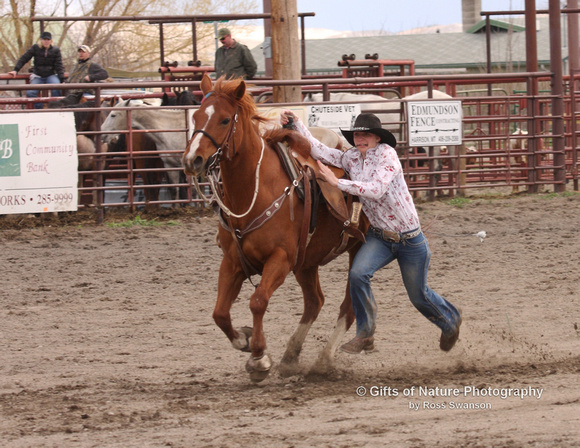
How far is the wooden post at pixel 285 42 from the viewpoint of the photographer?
399 inches

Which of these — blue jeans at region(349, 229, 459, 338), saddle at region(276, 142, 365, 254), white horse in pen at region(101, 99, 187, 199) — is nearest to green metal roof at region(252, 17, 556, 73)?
white horse in pen at region(101, 99, 187, 199)

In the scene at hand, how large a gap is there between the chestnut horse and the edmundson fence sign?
770 cm

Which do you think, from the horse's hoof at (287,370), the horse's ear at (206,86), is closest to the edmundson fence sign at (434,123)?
the horse's hoof at (287,370)

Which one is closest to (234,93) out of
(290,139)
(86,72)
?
(290,139)

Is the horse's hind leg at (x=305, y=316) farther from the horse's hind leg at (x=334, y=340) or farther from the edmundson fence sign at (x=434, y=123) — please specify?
the edmundson fence sign at (x=434, y=123)

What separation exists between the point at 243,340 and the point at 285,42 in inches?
246

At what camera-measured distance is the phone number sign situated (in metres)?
10.6

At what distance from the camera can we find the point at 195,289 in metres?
7.49

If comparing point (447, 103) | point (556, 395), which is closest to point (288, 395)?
point (556, 395)

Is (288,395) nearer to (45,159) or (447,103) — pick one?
(45,159)

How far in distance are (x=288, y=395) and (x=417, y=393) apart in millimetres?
701

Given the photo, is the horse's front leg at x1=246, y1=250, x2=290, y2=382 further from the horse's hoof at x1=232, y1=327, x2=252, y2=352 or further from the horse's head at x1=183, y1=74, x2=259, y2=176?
the horse's head at x1=183, y1=74, x2=259, y2=176

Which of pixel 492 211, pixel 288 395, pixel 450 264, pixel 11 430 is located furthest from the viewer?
pixel 492 211

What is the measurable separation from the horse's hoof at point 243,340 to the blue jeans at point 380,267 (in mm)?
657
